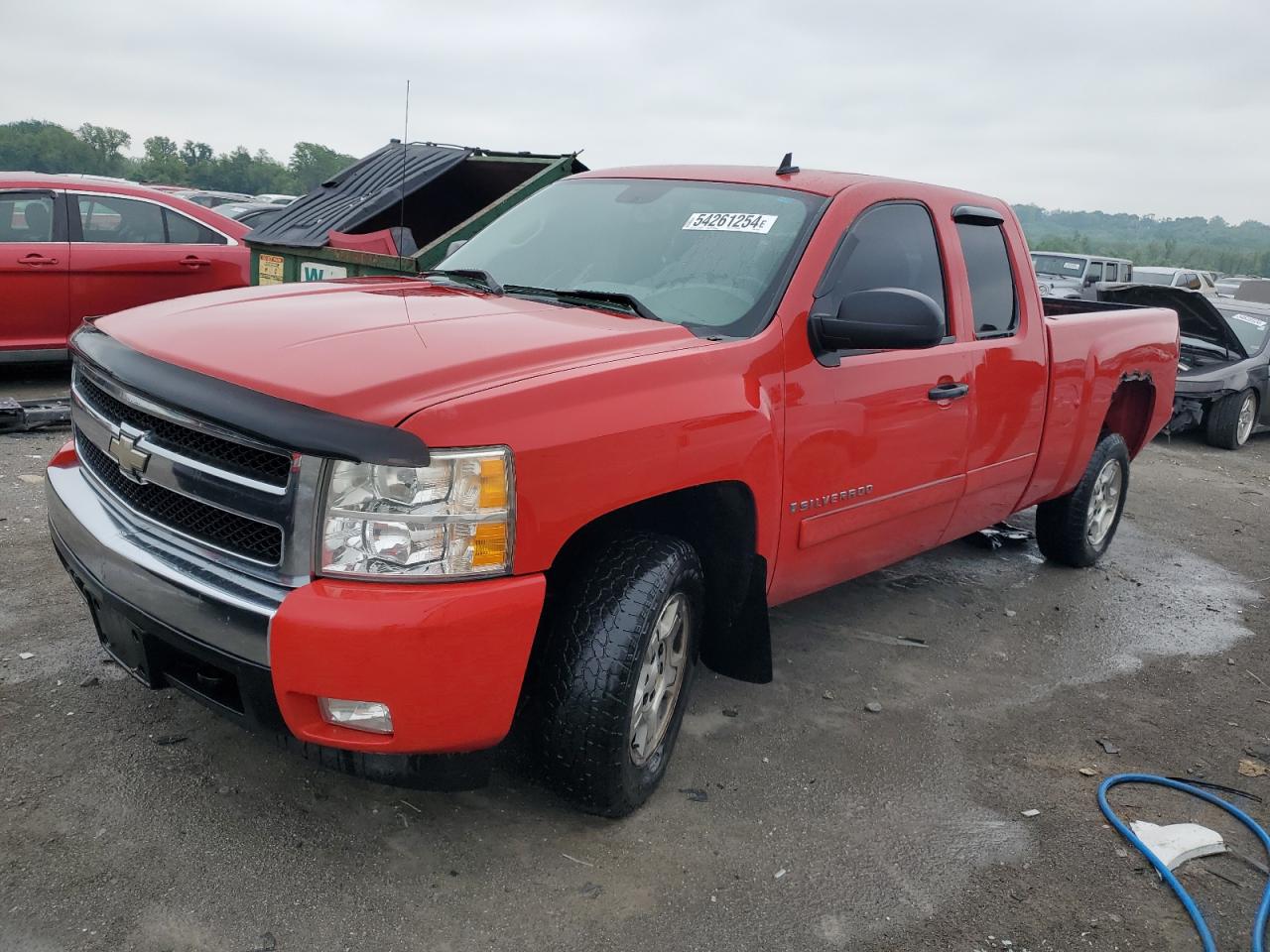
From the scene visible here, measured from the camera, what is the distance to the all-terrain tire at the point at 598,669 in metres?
2.61

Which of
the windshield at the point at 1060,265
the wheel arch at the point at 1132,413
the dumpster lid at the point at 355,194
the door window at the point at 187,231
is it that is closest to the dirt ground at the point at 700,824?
the wheel arch at the point at 1132,413

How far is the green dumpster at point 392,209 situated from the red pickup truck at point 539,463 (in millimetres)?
2550

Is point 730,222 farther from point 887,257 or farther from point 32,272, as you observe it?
point 32,272

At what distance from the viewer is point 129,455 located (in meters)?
2.59

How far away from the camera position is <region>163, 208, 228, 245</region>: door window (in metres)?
8.26

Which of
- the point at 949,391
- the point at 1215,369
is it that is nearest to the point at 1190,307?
the point at 1215,369

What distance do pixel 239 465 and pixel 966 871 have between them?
7.01 feet

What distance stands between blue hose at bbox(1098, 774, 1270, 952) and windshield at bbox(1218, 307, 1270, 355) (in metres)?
8.50

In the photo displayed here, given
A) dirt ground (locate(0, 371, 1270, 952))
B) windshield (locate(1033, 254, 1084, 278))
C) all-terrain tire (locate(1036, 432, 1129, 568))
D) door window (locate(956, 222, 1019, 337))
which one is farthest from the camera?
windshield (locate(1033, 254, 1084, 278))

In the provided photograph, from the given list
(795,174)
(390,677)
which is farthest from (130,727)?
(795,174)

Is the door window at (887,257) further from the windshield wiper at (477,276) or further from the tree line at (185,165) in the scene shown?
the tree line at (185,165)

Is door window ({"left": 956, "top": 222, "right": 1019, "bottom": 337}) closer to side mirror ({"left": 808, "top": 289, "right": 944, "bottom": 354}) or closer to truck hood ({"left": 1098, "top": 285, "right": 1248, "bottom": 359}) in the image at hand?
side mirror ({"left": 808, "top": 289, "right": 944, "bottom": 354})

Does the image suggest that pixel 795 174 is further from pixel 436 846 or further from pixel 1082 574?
pixel 1082 574

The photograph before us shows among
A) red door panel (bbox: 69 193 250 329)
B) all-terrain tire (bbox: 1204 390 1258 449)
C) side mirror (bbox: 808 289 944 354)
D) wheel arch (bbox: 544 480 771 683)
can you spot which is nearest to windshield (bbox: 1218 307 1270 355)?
all-terrain tire (bbox: 1204 390 1258 449)
